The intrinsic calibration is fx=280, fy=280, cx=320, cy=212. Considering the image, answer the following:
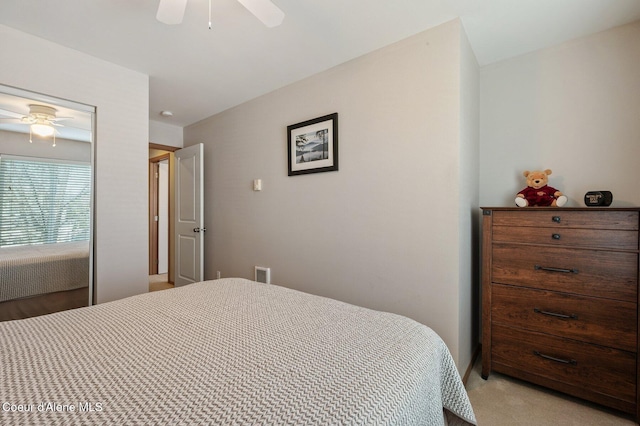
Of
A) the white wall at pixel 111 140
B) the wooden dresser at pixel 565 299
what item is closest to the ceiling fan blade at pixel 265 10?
the white wall at pixel 111 140

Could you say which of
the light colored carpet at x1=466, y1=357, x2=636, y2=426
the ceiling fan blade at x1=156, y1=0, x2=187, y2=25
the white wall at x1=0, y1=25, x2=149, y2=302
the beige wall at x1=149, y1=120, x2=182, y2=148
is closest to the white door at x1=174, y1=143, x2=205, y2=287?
the beige wall at x1=149, y1=120, x2=182, y2=148

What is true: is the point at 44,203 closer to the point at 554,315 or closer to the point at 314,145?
the point at 314,145

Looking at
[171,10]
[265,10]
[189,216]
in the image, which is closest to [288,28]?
[265,10]

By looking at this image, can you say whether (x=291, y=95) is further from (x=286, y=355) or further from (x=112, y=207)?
(x=286, y=355)

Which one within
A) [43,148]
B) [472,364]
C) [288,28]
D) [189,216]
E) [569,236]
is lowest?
[472,364]

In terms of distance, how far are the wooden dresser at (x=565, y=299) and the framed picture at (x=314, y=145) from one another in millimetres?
1297

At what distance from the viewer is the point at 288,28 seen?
1927 mm

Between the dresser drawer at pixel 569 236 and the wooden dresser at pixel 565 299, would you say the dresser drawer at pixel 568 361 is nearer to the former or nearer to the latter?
the wooden dresser at pixel 565 299

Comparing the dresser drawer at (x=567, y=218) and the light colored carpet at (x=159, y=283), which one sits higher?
the dresser drawer at (x=567, y=218)

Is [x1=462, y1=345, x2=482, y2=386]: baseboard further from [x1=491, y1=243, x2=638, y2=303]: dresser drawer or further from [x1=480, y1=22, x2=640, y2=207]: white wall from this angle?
[x1=480, y1=22, x2=640, y2=207]: white wall

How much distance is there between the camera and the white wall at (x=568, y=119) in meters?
1.88

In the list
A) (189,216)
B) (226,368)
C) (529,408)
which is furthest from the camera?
(189,216)

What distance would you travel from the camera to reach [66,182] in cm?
219

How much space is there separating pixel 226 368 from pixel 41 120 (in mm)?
2497
